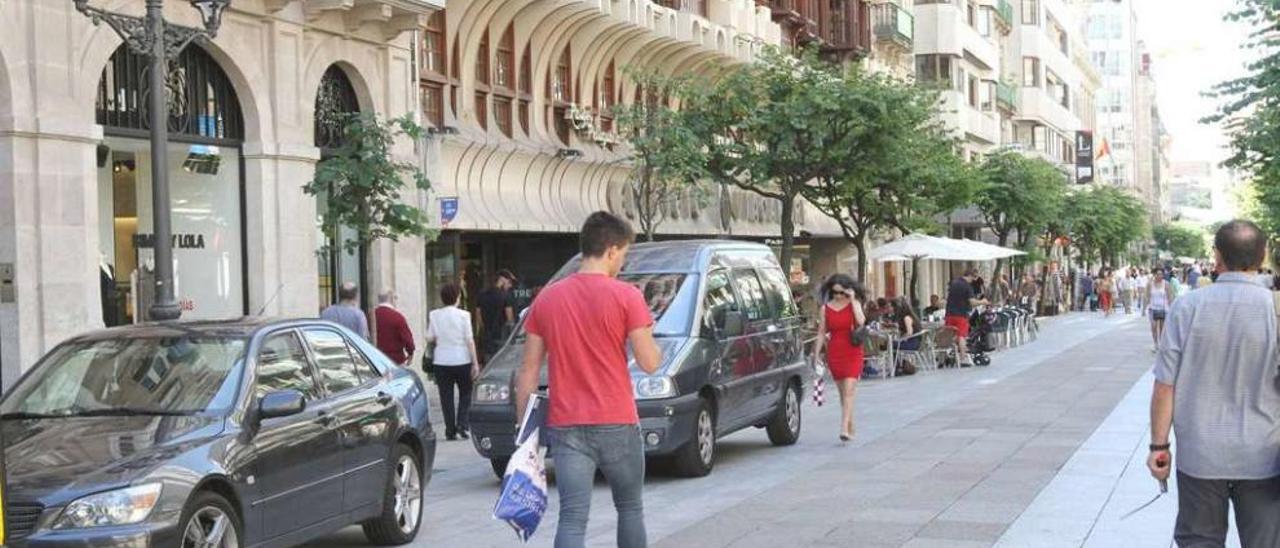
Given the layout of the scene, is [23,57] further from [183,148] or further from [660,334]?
[660,334]

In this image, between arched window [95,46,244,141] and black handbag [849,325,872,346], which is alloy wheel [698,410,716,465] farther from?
arched window [95,46,244,141]

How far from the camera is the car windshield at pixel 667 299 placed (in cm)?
1274

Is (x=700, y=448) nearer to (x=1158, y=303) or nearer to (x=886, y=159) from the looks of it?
(x=886, y=159)

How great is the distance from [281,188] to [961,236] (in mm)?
44629

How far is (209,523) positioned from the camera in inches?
292

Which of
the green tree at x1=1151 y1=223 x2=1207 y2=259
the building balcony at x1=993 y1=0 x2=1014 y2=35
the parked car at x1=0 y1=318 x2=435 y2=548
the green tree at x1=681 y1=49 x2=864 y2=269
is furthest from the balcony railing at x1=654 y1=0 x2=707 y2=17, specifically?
the green tree at x1=1151 y1=223 x2=1207 y2=259

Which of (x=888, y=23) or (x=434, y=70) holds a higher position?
(x=888, y=23)

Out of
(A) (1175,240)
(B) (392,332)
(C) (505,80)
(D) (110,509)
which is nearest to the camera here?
(D) (110,509)

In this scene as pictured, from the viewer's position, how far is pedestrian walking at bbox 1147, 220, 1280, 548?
233 inches

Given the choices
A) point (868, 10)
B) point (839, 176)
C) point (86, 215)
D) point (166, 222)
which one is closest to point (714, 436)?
point (166, 222)

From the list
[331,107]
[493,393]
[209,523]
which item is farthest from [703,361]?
[331,107]

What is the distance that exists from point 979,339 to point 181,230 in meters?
15.5

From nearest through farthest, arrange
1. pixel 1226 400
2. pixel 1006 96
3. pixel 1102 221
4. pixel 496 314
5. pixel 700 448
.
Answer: pixel 1226 400
pixel 700 448
pixel 496 314
pixel 1102 221
pixel 1006 96

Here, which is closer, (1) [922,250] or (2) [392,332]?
(2) [392,332]
